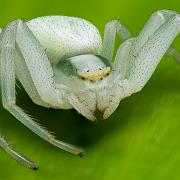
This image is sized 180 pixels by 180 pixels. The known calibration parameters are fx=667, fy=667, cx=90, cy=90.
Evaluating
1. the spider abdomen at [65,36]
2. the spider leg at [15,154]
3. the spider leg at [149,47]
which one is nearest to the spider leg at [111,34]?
the spider abdomen at [65,36]

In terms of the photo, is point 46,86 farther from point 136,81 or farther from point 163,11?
point 163,11

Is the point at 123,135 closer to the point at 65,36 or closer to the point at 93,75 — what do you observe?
the point at 93,75

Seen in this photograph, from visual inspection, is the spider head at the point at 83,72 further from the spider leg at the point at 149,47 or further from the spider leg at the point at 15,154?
the spider leg at the point at 15,154

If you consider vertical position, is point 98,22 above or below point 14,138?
above

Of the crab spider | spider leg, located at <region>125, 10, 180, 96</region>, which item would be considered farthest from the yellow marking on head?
spider leg, located at <region>125, 10, 180, 96</region>

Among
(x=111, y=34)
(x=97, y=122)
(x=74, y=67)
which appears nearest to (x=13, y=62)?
(x=74, y=67)

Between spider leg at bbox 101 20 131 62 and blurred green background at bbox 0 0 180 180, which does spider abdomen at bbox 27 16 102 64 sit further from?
blurred green background at bbox 0 0 180 180

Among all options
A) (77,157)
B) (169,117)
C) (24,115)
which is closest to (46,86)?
(24,115)
